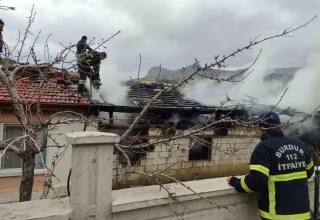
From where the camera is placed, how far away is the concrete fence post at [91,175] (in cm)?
212

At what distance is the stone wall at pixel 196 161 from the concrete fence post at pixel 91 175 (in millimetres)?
5714

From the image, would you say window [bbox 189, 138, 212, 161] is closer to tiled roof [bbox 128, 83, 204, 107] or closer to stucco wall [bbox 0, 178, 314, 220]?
tiled roof [bbox 128, 83, 204, 107]

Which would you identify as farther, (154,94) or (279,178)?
(154,94)

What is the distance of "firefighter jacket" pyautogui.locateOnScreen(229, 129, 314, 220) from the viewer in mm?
2451

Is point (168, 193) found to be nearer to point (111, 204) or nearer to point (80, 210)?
point (111, 204)

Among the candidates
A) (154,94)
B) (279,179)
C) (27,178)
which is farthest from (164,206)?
(154,94)

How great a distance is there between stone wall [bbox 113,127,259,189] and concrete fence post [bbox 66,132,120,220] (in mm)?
5714

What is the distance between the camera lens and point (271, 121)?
9.29 feet

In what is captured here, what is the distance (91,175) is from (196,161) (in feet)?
24.2

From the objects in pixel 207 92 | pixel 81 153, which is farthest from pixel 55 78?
pixel 207 92

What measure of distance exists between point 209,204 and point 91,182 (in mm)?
1185

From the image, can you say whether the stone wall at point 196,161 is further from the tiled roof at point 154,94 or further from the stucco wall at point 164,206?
the stucco wall at point 164,206

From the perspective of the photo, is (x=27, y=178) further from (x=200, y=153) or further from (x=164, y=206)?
(x=200, y=153)

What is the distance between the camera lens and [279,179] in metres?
2.52
